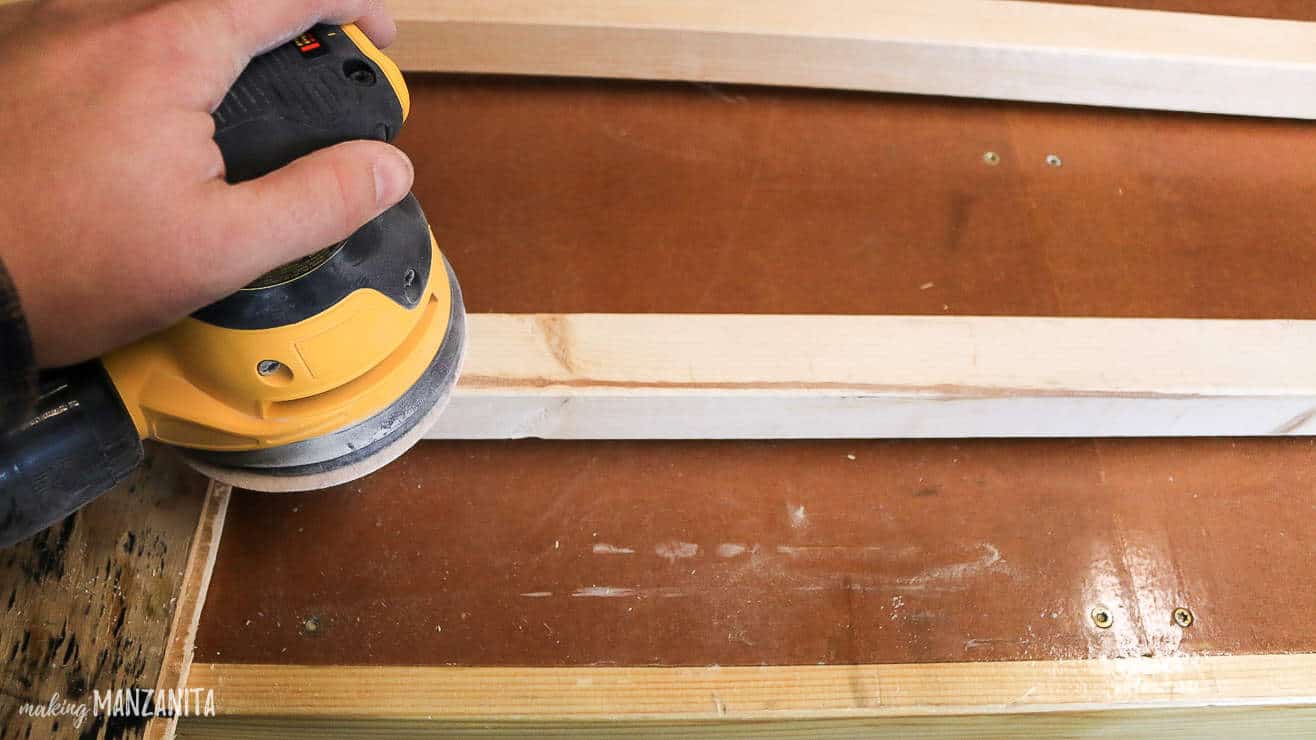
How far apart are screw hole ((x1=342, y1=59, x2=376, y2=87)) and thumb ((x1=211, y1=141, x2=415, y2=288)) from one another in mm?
73

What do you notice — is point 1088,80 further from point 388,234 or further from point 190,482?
point 190,482

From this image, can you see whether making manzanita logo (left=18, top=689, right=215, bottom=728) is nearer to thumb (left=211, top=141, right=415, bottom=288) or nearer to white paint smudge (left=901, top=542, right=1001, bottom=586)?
thumb (left=211, top=141, right=415, bottom=288)

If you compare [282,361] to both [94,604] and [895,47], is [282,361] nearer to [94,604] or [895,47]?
[94,604]

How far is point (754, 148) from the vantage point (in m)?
1.30

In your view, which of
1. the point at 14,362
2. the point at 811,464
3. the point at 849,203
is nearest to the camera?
the point at 14,362

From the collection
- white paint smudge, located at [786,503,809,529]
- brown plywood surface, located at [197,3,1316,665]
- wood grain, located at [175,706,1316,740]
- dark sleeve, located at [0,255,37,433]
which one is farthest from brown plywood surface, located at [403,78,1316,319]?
dark sleeve, located at [0,255,37,433]

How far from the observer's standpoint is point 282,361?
69 centimetres

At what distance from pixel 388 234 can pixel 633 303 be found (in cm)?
45

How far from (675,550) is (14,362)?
696 mm

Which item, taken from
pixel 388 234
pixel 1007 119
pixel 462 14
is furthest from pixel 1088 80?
pixel 388 234

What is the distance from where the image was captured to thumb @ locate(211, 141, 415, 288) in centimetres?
58

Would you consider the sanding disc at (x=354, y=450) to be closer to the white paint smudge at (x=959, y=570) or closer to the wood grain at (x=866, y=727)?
the wood grain at (x=866, y=727)

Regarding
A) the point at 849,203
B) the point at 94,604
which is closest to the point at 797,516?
the point at 849,203

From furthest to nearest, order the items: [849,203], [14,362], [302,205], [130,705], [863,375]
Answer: [849,203] < [863,375] < [130,705] < [302,205] < [14,362]
